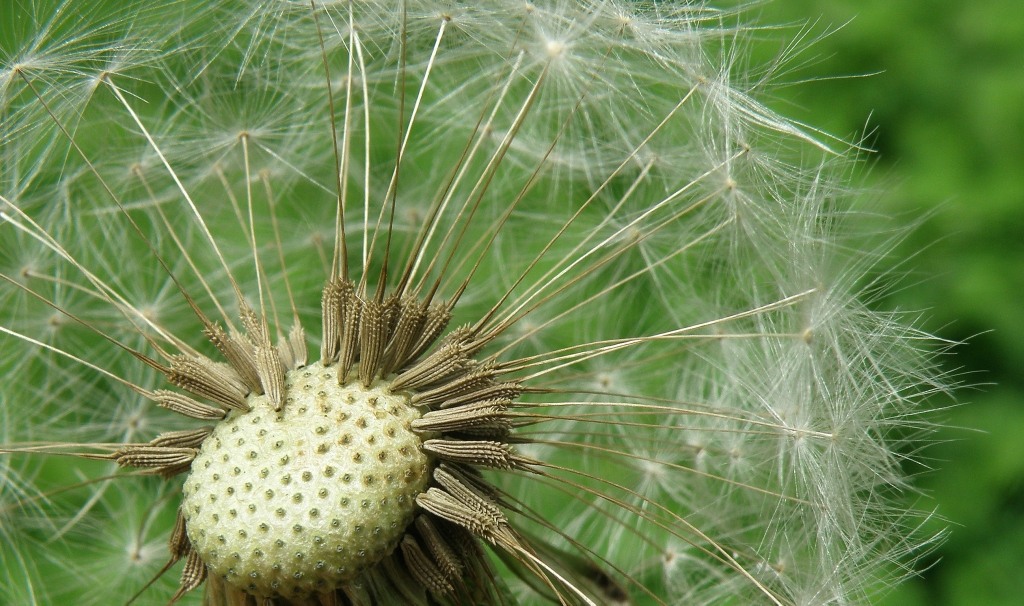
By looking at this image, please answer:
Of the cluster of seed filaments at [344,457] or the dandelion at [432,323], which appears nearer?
the cluster of seed filaments at [344,457]

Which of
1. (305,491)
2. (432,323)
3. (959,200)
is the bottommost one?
(305,491)

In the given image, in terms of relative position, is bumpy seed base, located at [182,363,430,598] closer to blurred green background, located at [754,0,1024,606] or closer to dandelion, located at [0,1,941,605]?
dandelion, located at [0,1,941,605]

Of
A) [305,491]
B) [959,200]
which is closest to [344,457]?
[305,491]

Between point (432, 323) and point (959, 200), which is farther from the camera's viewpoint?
point (959, 200)

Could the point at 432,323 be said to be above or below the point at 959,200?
below

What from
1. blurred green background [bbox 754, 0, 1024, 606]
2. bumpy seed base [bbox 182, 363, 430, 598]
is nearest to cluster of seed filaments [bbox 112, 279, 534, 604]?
bumpy seed base [bbox 182, 363, 430, 598]

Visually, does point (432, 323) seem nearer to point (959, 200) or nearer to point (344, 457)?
point (344, 457)

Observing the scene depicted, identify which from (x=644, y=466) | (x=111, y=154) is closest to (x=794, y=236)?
(x=644, y=466)

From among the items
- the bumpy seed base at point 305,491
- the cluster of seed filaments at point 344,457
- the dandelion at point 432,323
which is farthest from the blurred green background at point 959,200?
the bumpy seed base at point 305,491

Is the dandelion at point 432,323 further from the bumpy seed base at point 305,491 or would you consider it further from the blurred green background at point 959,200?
the blurred green background at point 959,200
